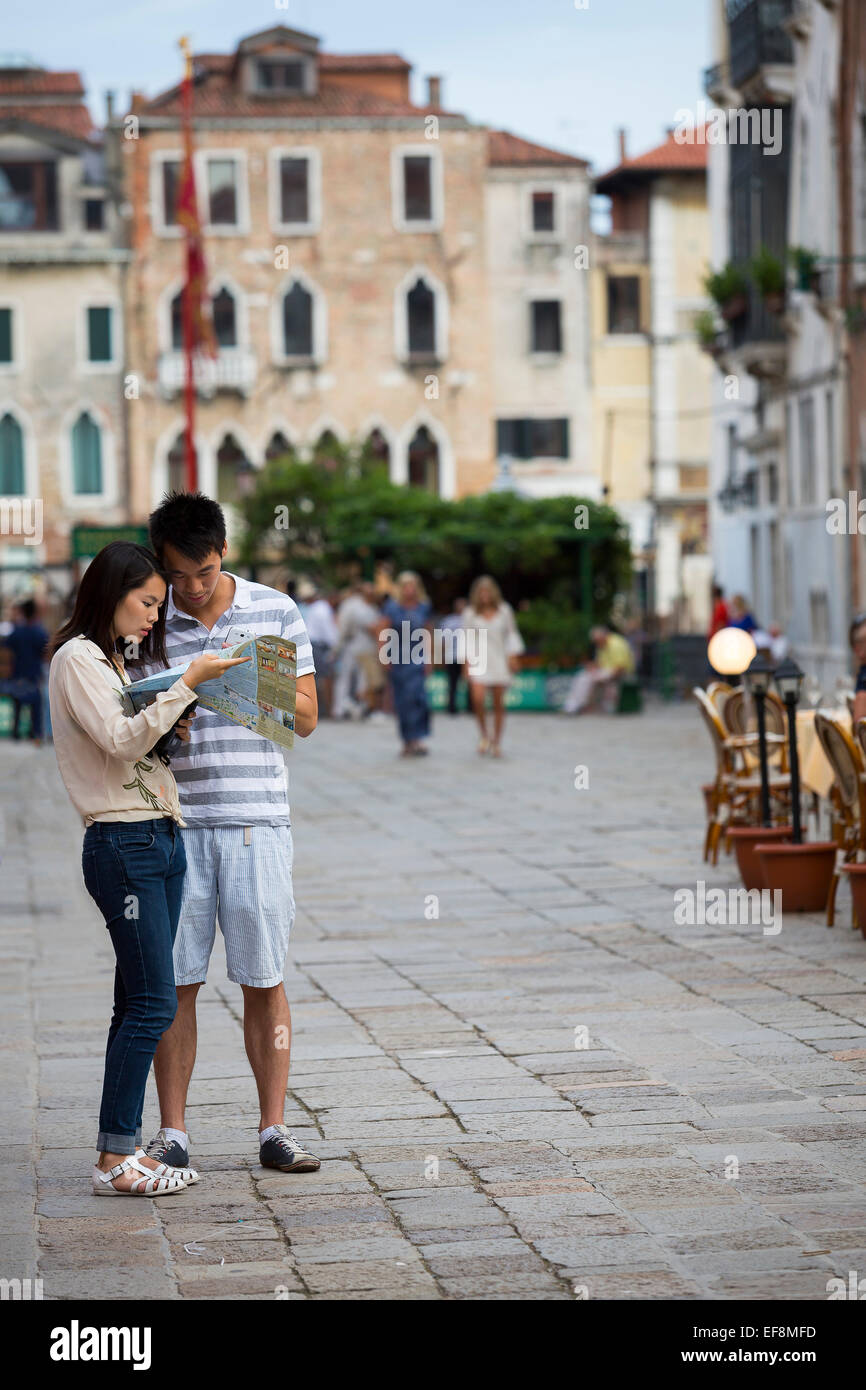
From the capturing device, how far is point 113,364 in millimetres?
51594

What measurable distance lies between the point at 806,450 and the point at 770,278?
245cm

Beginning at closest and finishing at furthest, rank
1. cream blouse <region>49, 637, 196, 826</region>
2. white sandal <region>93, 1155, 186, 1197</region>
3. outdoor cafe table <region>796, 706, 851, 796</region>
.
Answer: cream blouse <region>49, 637, 196, 826</region> → white sandal <region>93, 1155, 186, 1197</region> → outdoor cafe table <region>796, 706, 851, 796</region>

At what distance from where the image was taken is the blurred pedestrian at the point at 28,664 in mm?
26422

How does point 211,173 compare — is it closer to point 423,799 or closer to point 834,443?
point 834,443

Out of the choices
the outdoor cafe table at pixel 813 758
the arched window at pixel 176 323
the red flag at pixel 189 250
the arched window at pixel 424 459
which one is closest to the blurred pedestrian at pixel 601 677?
the red flag at pixel 189 250

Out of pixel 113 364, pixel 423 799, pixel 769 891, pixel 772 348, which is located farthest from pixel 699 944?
pixel 113 364

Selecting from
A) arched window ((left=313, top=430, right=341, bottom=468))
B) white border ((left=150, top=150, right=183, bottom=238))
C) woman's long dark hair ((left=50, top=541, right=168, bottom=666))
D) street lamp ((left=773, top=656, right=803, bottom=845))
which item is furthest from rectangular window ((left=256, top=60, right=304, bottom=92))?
woman's long dark hair ((left=50, top=541, right=168, bottom=666))

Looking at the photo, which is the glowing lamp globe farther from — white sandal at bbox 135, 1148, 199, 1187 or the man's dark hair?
white sandal at bbox 135, 1148, 199, 1187

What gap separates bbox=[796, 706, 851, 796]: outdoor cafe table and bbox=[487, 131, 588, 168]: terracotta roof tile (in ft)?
135

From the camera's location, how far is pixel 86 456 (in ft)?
170

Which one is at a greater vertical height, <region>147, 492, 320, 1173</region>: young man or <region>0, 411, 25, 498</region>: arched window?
<region>0, 411, 25, 498</region>: arched window

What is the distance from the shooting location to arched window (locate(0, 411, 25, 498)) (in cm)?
5175

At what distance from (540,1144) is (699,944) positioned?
384 cm
